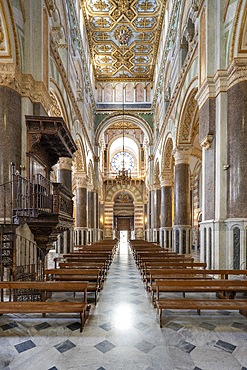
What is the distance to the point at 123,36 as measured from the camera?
18.6m

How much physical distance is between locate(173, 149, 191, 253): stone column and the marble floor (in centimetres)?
750

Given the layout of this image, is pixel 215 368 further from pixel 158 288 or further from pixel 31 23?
pixel 31 23

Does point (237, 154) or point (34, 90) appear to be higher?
point (34, 90)

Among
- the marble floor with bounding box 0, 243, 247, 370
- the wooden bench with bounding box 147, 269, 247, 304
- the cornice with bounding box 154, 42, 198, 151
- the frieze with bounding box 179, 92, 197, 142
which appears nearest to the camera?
the marble floor with bounding box 0, 243, 247, 370

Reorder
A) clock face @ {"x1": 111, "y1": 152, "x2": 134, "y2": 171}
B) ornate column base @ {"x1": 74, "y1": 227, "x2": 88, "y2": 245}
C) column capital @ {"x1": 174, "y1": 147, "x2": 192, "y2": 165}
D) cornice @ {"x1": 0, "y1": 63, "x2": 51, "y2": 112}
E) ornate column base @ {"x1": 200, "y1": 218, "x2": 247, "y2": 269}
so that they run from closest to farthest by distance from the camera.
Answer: ornate column base @ {"x1": 200, "y1": 218, "x2": 247, "y2": 269} < cornice @ {"x1": 0, "y1": 63, "x2": 51, "y2": 112} < column capital @ {"x1": 174, "y1": 147, "x2": 192, "y2": 165} < ornate column base @ {"x1": 74, "y1": 227, "x2": 88, "y2": 245} < clock face @ {"x1": 111, "y1": 152, "x2": 134, "y2": 171}

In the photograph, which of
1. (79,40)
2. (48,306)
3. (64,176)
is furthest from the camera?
(79,40)

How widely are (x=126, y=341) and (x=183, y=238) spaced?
9.15m

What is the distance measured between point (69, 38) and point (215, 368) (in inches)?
559

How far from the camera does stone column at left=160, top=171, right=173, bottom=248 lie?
649 inches

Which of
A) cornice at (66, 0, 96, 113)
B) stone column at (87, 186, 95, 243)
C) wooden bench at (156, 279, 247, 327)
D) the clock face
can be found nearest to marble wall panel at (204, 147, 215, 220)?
wooden bench at (156, 279, 247, 327)

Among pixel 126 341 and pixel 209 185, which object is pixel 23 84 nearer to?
pixel 209 185

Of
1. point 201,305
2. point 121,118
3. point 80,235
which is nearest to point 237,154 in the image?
point 201,305

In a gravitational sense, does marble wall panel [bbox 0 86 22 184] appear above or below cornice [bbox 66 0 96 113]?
below

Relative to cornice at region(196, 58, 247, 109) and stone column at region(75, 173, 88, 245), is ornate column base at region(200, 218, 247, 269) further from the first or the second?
stone column at region(75, 173, 88, 245)
